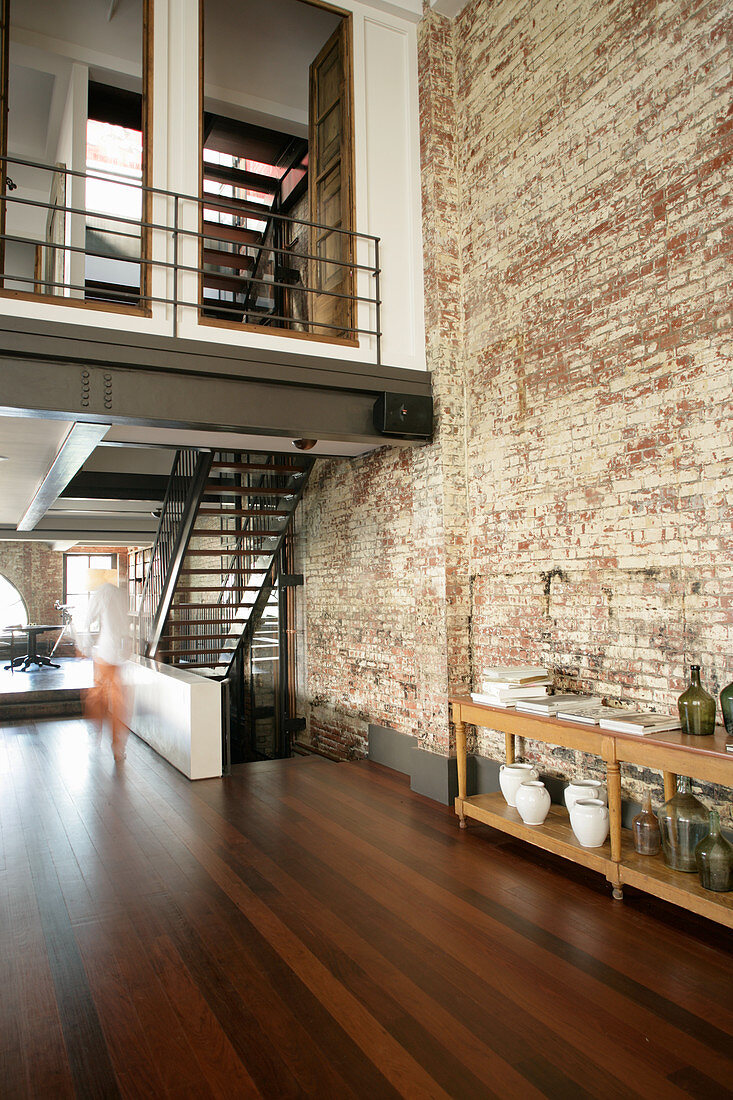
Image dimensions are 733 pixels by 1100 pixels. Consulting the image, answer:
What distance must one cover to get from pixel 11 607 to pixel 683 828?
58.1 feet

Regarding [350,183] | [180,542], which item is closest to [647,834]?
[350,183]

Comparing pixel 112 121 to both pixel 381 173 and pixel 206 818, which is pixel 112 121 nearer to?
pixel 381 173

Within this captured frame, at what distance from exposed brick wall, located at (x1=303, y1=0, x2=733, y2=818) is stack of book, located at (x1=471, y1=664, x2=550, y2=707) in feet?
0.77

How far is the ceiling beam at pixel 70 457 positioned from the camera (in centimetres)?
484

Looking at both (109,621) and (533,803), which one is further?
(109,621)

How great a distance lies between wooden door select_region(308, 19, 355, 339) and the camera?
19.0 ft

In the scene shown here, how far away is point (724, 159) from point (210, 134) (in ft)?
20.4

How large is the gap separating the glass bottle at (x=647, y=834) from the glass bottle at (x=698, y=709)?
0.49 m

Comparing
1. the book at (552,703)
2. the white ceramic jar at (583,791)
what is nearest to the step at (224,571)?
the book at (552,703)

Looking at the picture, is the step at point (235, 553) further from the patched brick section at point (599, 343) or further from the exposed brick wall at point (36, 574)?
the exposed brick wall at point (36, 574)

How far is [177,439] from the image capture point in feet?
19.4

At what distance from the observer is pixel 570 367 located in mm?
4555

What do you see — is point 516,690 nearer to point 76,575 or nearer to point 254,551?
point 254,551

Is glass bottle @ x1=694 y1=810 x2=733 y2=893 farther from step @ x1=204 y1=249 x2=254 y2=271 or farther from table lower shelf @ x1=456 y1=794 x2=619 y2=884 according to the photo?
step @ x1=204 y1=249 x2=254 y2=271
